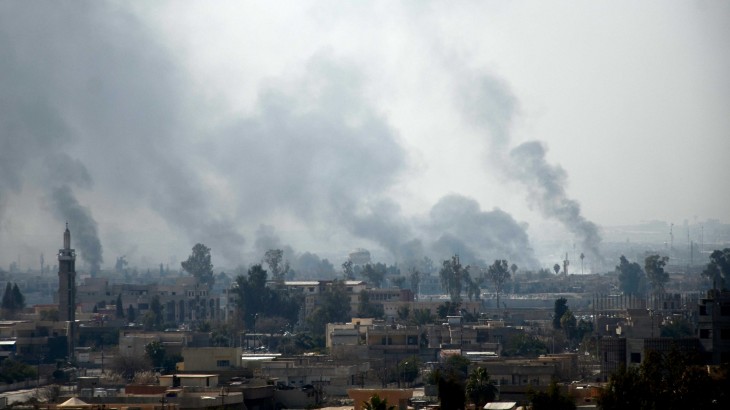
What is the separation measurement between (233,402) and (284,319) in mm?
61154

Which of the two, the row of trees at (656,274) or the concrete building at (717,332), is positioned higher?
the row of trees at (656,274)

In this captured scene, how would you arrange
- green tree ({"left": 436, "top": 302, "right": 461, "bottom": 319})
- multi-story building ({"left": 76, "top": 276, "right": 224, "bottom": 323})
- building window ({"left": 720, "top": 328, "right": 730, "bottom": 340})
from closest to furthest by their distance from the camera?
building window ({"left": 720, "top": 328, "right": 730, "bottom": 340})
green tree ({"left": 436, "top": 302, "right": 461, "bottom": 319})
multi-story building ({"left": 76, "top": 276, "right": 224, "bottom": 323})

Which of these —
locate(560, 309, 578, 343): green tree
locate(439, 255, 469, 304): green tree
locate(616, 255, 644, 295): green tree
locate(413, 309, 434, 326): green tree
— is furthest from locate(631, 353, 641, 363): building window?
locate(616, 255, 644, 295): green tree

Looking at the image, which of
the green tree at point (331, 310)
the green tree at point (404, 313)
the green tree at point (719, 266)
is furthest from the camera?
the green tree at point (719, 266)

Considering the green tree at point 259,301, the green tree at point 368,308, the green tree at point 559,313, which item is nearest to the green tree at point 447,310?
the green tree at point 559,313

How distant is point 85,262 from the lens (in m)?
197

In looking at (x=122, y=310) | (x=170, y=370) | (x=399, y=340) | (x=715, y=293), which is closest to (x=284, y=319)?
(x=122, y=310)

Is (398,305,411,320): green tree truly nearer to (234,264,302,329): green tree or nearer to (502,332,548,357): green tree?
(234,264,302,329): green tree

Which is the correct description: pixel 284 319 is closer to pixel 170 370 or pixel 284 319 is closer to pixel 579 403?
pixel 170 370

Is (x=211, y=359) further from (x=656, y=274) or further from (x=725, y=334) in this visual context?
(x=656, y=274)

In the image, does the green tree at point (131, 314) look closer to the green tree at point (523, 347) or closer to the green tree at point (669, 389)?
the green tree at point (523, 347)

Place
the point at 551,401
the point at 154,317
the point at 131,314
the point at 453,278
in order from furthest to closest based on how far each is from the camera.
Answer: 1. the point at 453,278
2. the point at 131,314
3. the point at 154,317
4. the point at 551,401

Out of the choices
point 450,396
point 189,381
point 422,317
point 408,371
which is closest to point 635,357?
point 189,381

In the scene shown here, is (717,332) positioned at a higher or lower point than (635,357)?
higher
